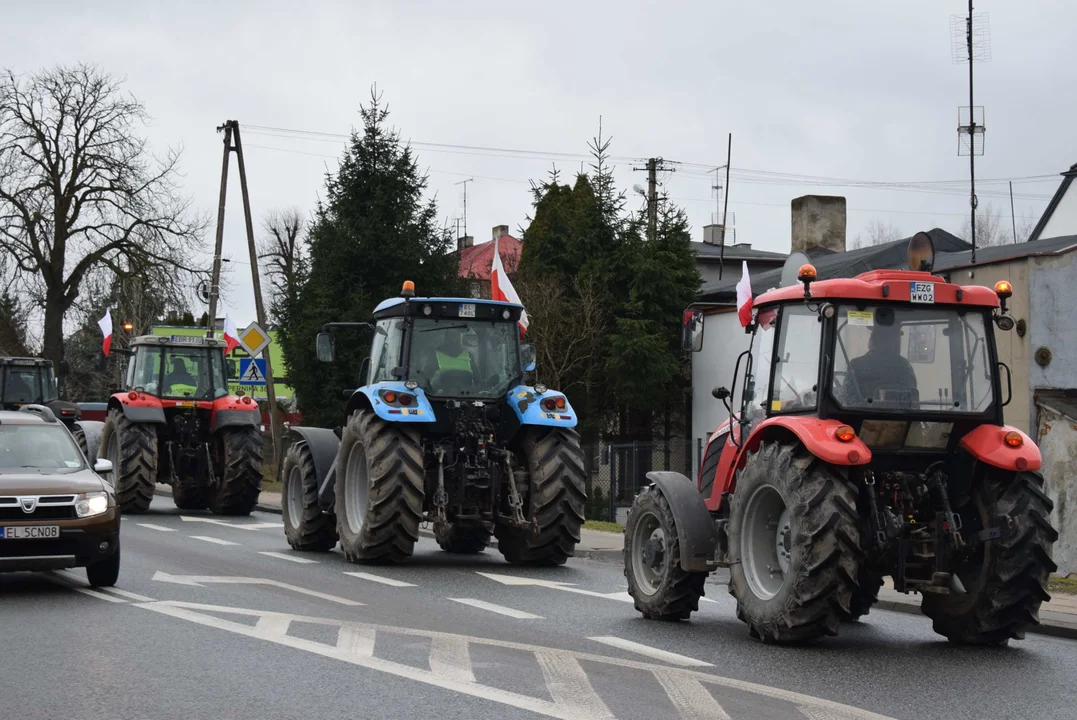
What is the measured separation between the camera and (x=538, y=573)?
1457 cm

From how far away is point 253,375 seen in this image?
29.2 meters

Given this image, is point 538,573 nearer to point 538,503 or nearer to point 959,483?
point 538,503

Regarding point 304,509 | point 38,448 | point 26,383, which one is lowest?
point 304,509

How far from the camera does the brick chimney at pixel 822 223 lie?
47.5m

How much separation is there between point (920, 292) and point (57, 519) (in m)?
6.98

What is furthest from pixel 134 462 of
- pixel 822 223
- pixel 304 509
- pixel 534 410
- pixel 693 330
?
pixel 822 223

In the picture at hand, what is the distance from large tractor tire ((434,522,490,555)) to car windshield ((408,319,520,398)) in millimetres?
1913

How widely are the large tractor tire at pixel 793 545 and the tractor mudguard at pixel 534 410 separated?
498cm

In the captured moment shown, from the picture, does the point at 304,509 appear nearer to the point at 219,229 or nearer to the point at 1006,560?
the point at 1006,560

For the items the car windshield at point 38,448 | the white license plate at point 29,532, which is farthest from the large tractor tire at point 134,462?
the white license plate at point 29,532

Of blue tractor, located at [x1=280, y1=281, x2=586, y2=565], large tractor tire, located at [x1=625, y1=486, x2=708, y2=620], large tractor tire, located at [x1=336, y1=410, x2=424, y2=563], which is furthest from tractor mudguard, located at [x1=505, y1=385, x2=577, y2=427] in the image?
large tractor tire, located at [x1=625, y1=486, x2=708, y2=620]

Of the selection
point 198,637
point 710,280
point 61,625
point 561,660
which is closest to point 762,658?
point 561,660

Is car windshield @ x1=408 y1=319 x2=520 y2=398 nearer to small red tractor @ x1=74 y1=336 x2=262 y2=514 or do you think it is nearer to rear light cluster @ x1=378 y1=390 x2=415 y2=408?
rear light cluster @ x1=378 y1=390 x2=415 y2=408

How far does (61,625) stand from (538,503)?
573cm
